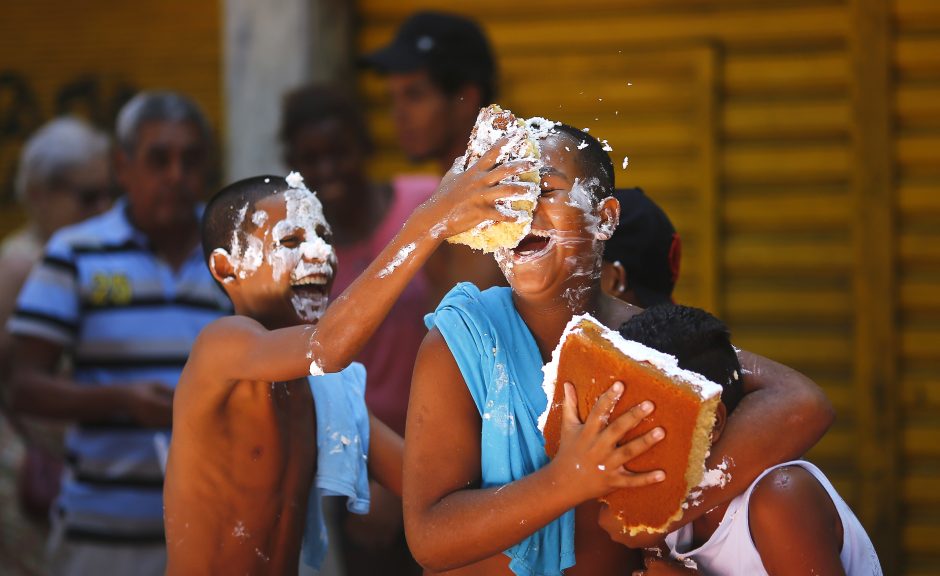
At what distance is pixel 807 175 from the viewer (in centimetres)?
462

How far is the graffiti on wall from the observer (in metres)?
6.15

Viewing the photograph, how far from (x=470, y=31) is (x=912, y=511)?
2.56 metres

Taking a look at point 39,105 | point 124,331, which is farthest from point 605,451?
point 39,105

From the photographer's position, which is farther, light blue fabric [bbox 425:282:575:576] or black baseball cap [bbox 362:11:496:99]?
black baseball cap [bbox 362:11:496:99]

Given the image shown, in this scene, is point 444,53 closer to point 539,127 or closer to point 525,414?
point 539,127

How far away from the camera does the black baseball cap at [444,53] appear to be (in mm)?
3953

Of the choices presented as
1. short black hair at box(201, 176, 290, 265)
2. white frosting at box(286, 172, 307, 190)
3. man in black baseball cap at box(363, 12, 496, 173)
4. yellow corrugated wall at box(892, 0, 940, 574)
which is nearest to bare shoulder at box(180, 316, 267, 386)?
short black hair at box(201, 176, 290, 265)

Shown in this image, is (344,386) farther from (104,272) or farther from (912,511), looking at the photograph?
(912,511)

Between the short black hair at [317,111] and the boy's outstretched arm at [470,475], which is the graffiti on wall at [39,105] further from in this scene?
the boy's outstretched arm at [470,475]

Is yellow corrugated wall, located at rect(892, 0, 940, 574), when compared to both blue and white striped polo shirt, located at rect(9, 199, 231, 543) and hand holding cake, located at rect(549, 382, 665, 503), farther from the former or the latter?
hand holding cake, located at rect(549, 382, 665, 503)

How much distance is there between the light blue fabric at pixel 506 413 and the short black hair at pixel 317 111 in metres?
2.11

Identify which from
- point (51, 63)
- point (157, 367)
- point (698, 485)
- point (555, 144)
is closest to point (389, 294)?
point (555, 144)

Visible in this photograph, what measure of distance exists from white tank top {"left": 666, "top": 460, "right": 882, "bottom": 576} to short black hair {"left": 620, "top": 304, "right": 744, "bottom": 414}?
20cm

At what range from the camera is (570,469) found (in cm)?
194
